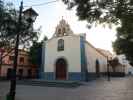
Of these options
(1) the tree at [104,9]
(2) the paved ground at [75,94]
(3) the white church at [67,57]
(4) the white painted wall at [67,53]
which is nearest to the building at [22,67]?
(4) the white painted wall at [67,53]

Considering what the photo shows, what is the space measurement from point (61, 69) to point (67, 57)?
2188 millimetres

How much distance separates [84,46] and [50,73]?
703 cm

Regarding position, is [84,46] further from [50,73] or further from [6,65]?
[6,65]

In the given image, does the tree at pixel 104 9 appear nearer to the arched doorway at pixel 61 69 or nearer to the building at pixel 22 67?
the arched doorway at pixel 61 69

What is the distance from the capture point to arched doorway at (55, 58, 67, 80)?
26.7 m

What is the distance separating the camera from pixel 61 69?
88.9ft

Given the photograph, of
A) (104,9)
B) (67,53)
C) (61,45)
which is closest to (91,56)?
(67,53)

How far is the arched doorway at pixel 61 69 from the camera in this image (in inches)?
1053

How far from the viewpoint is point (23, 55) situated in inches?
1435

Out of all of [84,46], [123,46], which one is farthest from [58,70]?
[123,46]

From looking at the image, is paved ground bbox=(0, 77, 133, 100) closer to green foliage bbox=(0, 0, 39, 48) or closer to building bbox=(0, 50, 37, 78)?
green foliage bbox=(0, 0, 39, 48)

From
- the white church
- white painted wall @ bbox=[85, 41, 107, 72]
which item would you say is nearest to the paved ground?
the white church

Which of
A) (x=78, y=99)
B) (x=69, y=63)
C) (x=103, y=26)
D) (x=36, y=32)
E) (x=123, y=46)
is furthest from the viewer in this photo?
(x=69, y=63)

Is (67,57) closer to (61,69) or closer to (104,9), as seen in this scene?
(61,69)
